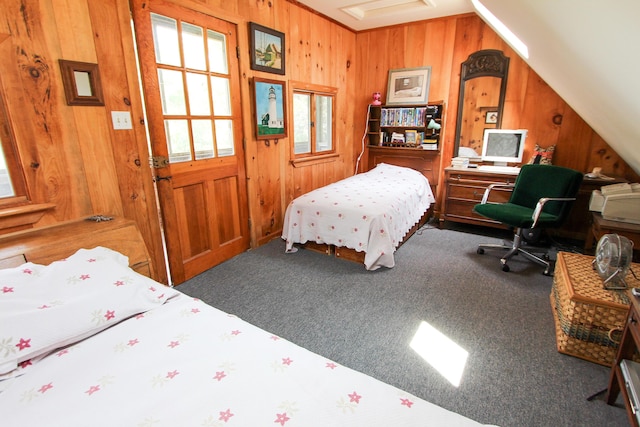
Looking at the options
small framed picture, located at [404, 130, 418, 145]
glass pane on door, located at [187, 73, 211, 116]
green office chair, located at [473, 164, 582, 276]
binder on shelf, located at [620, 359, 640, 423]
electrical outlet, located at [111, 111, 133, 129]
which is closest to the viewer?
binder on shelf, located at [620, 359, 640, 423]

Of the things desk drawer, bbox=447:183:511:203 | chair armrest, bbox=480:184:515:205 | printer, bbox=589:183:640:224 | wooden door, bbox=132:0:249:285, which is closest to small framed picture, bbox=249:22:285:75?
wooden door, bbox=132:0:249:285

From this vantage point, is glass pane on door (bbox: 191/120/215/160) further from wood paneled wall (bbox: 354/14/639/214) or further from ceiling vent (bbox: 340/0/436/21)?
wood paneled wall (bbox: 354/14/639/214)

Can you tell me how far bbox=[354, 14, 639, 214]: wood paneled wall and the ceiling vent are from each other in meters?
0.48

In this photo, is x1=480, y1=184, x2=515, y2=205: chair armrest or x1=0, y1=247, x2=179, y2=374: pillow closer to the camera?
x1=0, y1=247, x2=179, y2=374: pillow

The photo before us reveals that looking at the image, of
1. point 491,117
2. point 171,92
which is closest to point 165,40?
point 171,92

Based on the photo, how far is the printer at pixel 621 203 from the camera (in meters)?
2.47

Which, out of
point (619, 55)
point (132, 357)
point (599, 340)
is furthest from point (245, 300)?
point (619, 55)

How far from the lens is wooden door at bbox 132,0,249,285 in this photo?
2312mm

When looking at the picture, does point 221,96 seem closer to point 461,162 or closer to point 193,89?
point 193,89

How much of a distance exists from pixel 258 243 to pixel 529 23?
288cm

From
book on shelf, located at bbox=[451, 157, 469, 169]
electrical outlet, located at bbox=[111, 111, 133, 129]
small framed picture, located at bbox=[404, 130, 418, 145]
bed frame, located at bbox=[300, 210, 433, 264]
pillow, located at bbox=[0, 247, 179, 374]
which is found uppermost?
electrical outlet, located at bbox=[111, 111, 133, 129]

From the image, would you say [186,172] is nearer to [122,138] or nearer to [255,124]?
[122,138]

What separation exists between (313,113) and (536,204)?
2.69 m

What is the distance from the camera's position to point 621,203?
2.52m
